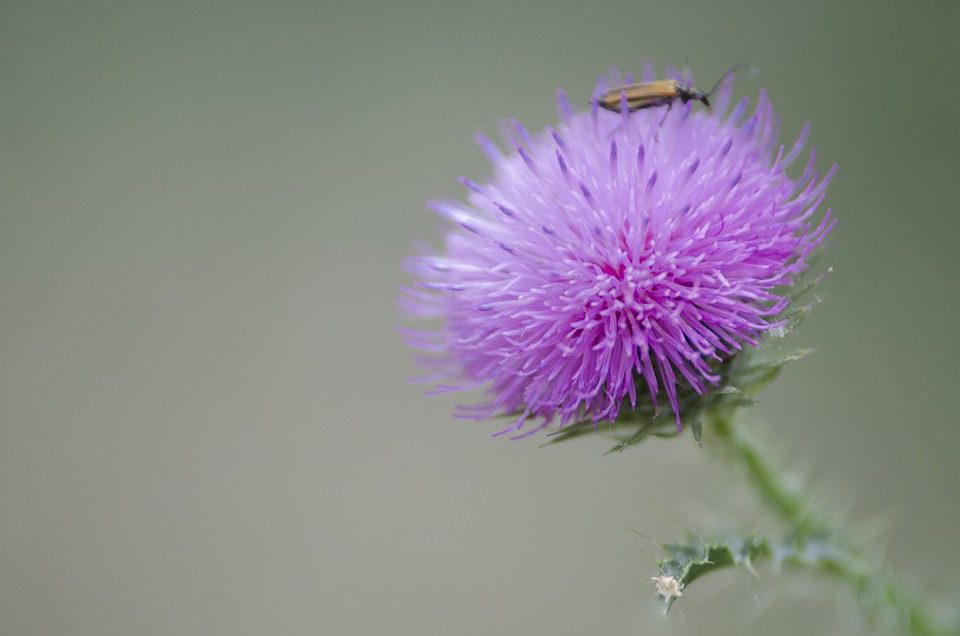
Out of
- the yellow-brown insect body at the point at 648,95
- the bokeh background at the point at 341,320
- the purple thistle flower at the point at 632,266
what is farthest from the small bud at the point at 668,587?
the bokeh background at the point at 341,320

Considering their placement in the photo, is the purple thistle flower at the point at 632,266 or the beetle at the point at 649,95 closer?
the purple thistle flower at the point at 632,266

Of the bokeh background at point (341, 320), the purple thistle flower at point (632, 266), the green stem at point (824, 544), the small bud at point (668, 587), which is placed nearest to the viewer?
the small bud at point (668, 587)

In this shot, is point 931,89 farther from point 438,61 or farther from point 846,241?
point 438,61

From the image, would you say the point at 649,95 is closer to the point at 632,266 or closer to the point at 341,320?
the point at 632,266

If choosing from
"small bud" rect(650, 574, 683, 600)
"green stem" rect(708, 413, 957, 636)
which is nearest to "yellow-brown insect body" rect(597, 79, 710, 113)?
"green stem" rect(708, 413, 957, 636)

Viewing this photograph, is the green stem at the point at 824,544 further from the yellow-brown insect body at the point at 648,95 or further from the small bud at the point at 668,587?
the yellow-brown insect body at the point at 648,95

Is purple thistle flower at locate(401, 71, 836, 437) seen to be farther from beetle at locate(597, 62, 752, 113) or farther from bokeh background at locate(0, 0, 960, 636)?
bokeh background at locate(0, 0, 960, 636)

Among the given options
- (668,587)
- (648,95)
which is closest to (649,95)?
(648,95)
